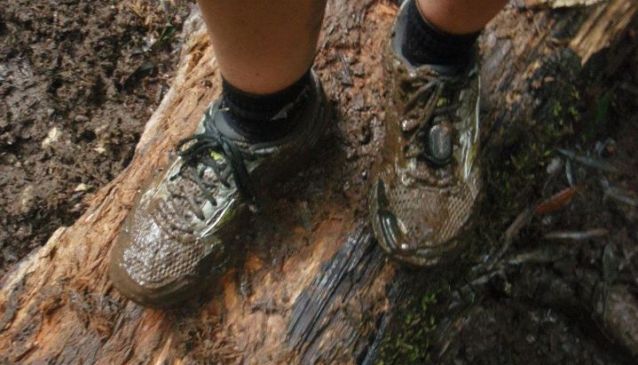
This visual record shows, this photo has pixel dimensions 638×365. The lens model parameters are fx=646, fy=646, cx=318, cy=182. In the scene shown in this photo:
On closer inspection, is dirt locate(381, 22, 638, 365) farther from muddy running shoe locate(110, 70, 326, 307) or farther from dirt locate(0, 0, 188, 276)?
dirt locate(0, 0, 188, 276)

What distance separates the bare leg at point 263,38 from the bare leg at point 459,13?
1.08ft

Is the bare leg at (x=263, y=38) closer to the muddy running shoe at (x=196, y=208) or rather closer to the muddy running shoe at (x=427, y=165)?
the muddy running shoe at (x=196, y=208)

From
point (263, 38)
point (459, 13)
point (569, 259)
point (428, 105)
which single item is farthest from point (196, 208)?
point (569, 259)

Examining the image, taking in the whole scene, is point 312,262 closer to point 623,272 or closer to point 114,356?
point 114,356

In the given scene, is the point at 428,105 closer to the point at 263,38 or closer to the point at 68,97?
the point at 263,38

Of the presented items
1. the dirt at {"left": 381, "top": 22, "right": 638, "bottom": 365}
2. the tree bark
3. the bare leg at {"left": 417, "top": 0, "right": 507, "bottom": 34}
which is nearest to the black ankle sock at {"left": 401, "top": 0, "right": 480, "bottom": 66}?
the bare leg at {"left": 417, "top": 0, "right": 507, "bottom": 34}

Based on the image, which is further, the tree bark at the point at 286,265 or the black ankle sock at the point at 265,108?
the tree bark at the point at 286,265

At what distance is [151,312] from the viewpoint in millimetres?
1550

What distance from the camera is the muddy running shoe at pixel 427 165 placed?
1509mm

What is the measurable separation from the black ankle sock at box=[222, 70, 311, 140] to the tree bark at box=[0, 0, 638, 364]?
23 cm

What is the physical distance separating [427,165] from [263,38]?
1.87ft

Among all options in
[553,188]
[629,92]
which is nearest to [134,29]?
[553,188]

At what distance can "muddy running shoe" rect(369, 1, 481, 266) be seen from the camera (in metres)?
1.51

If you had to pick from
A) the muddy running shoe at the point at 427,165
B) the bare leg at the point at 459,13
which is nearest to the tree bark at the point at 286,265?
the muddy running shoe at the point at 427,165
